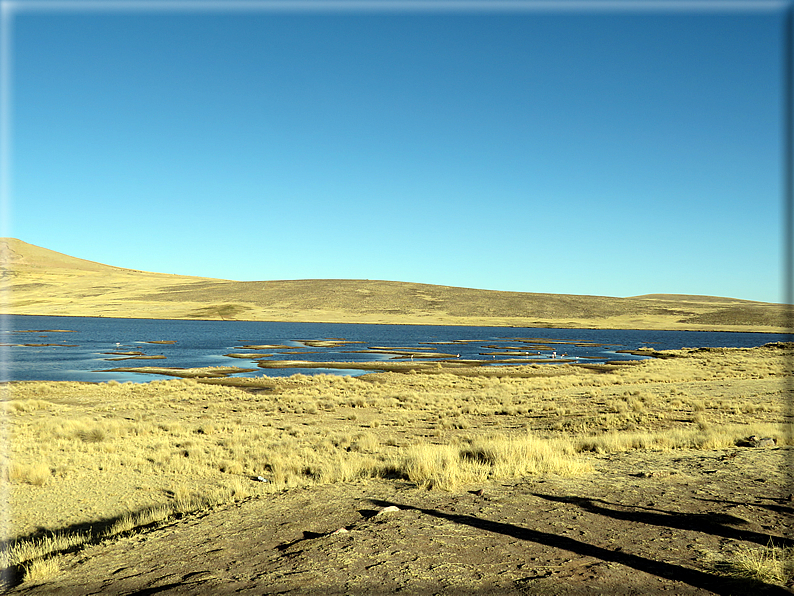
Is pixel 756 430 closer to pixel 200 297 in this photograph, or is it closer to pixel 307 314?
pixel 307 314

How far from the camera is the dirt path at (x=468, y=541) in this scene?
6.23m

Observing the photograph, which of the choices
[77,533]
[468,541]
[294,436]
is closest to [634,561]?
[468,541]

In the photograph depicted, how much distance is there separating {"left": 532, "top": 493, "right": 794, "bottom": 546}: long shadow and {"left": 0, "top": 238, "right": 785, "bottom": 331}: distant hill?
443ft

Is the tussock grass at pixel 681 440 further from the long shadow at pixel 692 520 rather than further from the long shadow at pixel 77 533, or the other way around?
the long shadow at pixel 77 533

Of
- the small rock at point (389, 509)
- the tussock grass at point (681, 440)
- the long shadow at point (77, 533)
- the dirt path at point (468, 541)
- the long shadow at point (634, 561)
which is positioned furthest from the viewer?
the tussock grass at point (681, 440)

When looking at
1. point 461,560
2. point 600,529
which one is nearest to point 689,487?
point 600,529

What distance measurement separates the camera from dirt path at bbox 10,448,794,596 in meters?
6.23

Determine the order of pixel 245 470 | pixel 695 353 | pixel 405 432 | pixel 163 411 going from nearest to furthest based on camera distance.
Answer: pixel 245 470 → pixel 405 432 → pixel 163 411 → pixel 695 353

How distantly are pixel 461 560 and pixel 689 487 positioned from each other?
5.44m

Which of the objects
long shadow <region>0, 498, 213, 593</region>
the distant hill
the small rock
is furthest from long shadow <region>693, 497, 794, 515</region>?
the distant hill

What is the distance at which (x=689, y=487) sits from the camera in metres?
9.94

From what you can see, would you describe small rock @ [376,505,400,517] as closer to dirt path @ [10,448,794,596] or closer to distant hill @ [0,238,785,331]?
dirt path @ [10,448,794,596]

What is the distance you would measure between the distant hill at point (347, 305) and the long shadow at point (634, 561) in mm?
135466

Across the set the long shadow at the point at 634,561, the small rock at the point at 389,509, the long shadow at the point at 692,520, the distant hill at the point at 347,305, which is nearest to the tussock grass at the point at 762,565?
the long shadow at the point at 634,561
